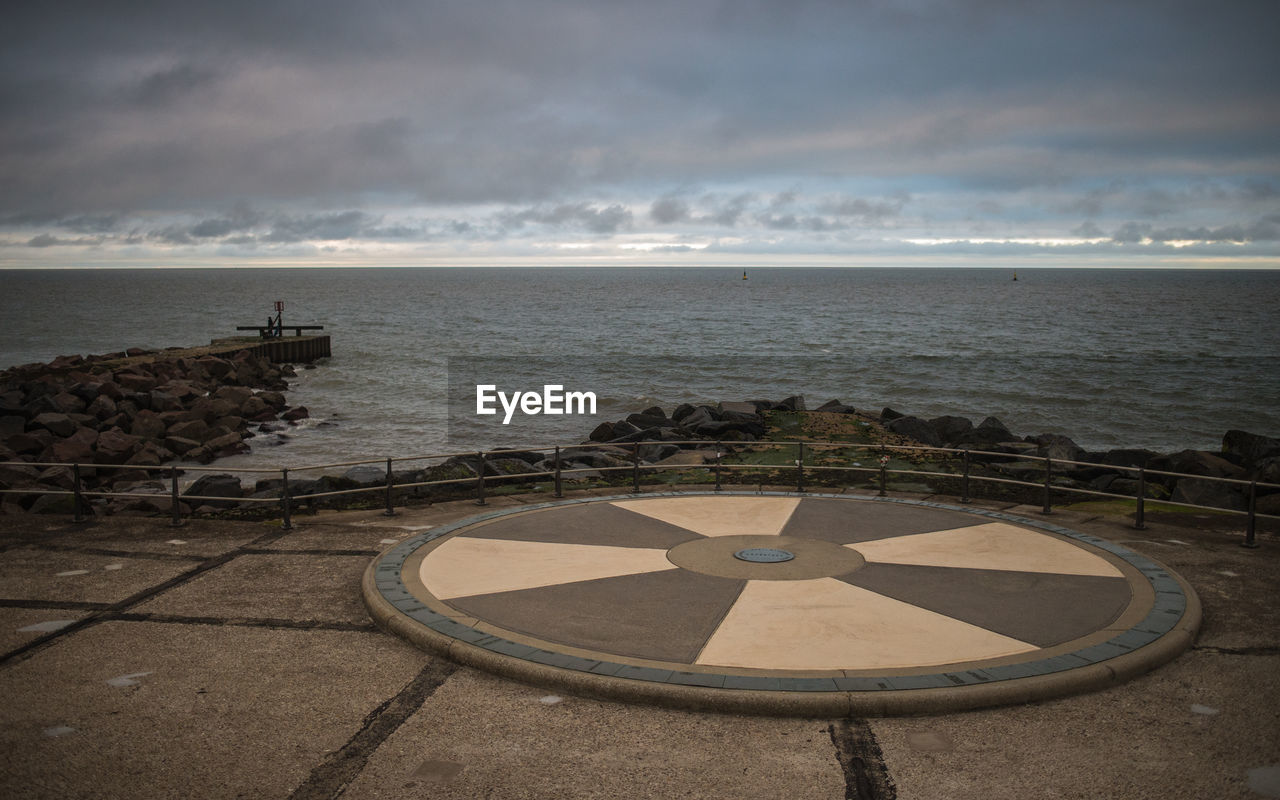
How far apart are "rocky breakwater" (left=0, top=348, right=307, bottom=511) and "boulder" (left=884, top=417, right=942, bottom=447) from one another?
62.9 feet

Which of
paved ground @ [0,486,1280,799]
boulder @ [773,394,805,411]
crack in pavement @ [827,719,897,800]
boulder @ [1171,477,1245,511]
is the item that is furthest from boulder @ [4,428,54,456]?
boulder @ [1171,477,1245,511]

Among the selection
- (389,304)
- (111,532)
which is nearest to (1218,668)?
(111,532)

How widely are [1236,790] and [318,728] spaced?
18.0 feet

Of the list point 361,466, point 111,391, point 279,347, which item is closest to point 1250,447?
point 361,466

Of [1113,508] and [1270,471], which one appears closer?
[1113,508]

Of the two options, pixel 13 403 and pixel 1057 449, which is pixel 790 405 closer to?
pixel 1057 449

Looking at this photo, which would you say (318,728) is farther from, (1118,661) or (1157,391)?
(1157,391)

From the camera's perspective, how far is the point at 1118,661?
6.74m

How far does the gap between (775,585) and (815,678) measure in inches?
90.0

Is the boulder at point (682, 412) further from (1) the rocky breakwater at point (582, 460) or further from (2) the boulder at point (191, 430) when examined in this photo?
(2) the boulder at point (191, 430)

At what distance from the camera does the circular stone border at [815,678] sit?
6.12 m

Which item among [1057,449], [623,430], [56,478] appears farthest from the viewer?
[623,430]

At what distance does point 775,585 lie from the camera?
870 cm

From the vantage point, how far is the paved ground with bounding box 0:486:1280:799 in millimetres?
5215
